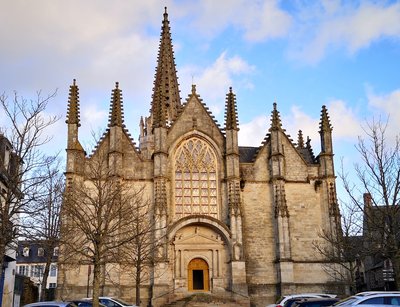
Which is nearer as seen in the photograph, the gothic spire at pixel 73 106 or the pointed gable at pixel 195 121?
the gothic spire at pixel 73 106

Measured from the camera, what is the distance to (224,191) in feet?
112

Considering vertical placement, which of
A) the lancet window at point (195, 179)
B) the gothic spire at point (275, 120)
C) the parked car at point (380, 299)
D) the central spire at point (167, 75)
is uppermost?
the central spire at point (167, 75)

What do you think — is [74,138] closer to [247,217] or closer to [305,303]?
[247,217]

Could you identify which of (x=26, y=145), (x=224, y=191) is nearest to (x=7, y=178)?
(x=26, y=145)

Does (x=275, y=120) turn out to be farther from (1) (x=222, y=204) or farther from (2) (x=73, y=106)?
(2) (x=73, y=106)

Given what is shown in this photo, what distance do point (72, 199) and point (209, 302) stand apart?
13.7m

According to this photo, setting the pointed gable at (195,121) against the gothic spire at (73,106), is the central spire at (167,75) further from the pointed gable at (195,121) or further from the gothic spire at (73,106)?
the gothic spire at (73,106)

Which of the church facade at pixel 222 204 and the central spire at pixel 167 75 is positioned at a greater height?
the central spire at pixel 167 75

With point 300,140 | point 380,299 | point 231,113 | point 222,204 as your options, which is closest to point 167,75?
point 300,140

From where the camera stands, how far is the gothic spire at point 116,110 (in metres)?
34.6

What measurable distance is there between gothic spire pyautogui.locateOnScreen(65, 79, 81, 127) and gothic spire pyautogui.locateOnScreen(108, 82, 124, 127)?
7.28 ft

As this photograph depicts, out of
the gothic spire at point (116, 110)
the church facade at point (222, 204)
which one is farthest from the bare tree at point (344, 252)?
the gothic spire at point (116, 110)

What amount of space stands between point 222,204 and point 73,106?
12.0 metres

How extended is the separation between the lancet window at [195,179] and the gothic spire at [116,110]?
449 centimetres
